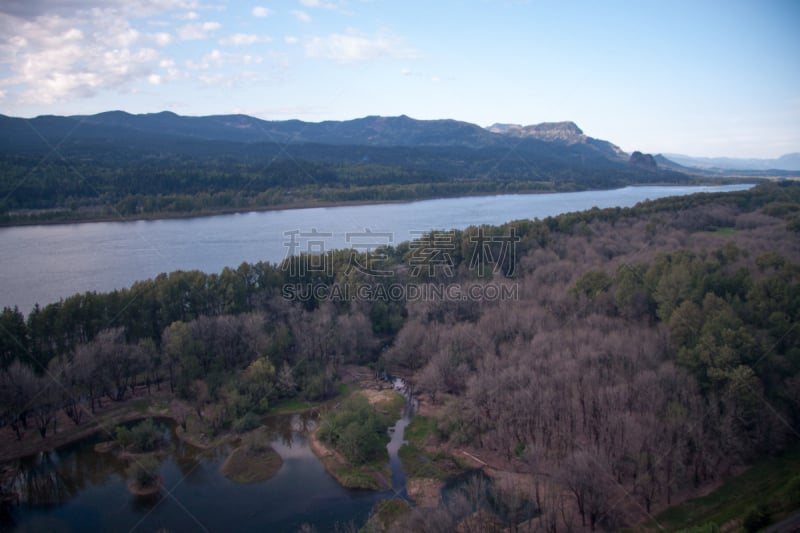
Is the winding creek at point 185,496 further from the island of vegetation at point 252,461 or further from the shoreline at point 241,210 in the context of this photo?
the shoreline at point 241,210

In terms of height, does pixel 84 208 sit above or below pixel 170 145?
below

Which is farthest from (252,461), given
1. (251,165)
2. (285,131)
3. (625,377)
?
(285,131)

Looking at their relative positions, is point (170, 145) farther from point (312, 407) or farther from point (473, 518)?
point (473, 518)

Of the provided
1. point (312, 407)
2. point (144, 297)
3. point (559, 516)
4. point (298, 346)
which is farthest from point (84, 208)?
point (559, 516)

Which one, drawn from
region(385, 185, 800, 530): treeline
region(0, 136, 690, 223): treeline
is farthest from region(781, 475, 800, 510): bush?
region(0, 136, 690, 223): treeline

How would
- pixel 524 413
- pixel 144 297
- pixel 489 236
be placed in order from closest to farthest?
1. pixel 524 413
2. pixel 144 297
3. pixel 489 236

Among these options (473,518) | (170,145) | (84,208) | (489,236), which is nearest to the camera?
(473,518)
